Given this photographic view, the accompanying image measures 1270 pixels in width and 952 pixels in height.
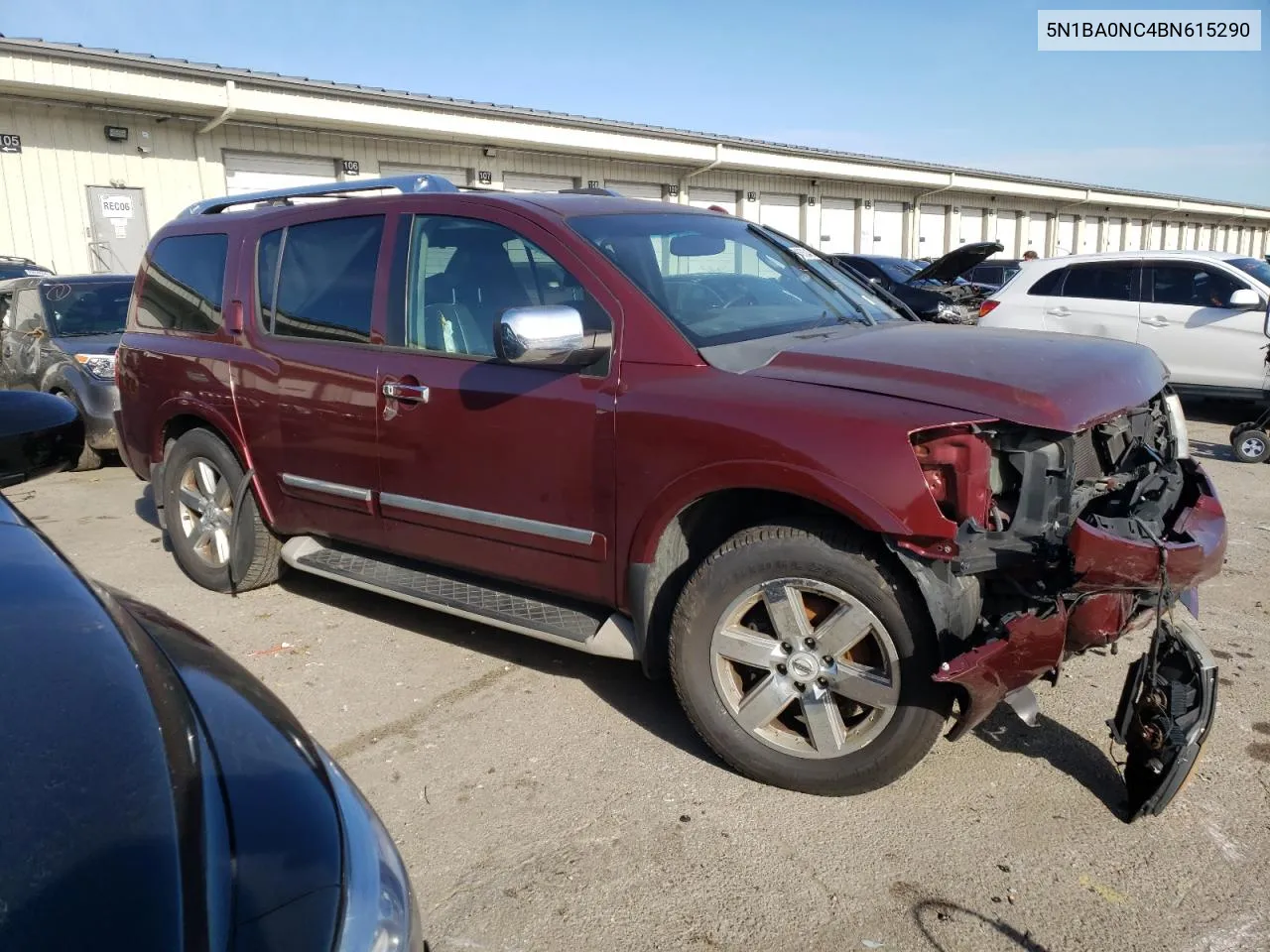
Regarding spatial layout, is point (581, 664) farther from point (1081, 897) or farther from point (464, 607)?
point (1081, 897)

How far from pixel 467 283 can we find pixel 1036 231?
1550 inches

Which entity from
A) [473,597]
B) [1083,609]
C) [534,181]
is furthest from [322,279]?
[534,181]

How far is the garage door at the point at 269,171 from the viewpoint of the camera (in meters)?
Answer: 16.1

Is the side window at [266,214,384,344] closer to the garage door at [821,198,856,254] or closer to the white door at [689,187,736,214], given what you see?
the white door at [689,187,736,214]

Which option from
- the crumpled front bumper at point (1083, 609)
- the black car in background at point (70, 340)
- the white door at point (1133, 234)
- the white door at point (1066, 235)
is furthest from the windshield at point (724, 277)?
the white door at point (1133, 234)

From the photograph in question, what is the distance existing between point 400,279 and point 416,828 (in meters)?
2.17

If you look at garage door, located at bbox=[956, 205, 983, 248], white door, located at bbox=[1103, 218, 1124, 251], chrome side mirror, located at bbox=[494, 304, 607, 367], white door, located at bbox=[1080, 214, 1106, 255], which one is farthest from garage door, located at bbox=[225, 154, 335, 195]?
Answer: white door, located at bbox=[1103, 218, 1124, 251]

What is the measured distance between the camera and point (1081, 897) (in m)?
2.54

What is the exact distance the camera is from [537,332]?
3.03m

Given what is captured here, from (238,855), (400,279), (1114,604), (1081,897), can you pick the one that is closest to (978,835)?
(1081,897)

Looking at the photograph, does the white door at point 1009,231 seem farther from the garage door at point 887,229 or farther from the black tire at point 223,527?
the black tire at point 223,527

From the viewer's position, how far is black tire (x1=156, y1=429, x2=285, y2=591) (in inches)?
187

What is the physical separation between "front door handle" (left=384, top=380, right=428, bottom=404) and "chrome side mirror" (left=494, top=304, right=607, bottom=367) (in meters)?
0.65

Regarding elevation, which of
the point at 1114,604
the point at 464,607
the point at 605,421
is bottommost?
the point at 464,607
